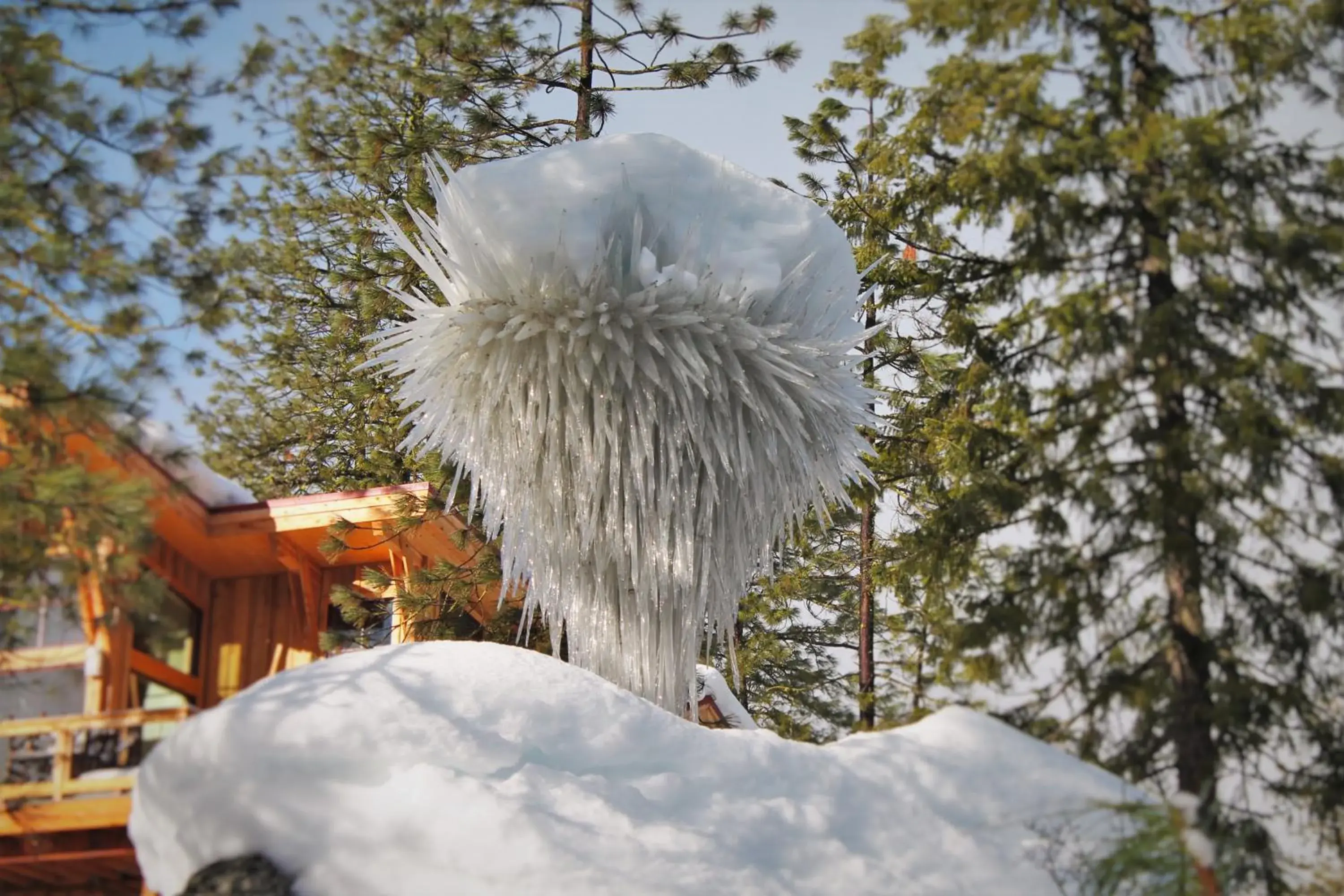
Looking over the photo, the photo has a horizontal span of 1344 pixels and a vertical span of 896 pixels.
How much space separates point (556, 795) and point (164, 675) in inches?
122

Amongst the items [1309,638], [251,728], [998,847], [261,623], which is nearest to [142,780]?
[251,728]

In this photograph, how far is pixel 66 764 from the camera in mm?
4418

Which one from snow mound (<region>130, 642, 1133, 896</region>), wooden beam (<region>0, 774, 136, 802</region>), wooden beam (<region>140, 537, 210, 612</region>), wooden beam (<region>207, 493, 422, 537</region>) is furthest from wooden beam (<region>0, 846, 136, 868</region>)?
wooden beam (<region>207, 493, 422, 537</region>)

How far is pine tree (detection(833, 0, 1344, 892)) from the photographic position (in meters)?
3.48

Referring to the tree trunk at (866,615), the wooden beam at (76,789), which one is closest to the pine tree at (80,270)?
the wooden beam at (76,789)

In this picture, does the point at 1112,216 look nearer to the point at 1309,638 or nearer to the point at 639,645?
the point at 1309,638

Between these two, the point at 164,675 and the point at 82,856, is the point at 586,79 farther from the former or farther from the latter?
the point at 82,856

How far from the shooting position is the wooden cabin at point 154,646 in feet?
13.2

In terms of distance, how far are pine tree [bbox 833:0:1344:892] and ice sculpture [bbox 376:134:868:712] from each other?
77 centimetres

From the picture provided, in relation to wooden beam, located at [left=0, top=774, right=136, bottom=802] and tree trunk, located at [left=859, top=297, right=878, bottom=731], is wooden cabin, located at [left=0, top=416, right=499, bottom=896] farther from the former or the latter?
tree trunk, located at [left=859, top=297, right=878, bottom=731]

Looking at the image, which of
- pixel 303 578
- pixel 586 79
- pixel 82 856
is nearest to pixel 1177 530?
pixel 82 856

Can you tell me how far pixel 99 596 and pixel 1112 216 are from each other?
333cm

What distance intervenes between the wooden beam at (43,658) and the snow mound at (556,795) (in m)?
0.61

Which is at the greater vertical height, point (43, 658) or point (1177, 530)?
point (1177, 530)
